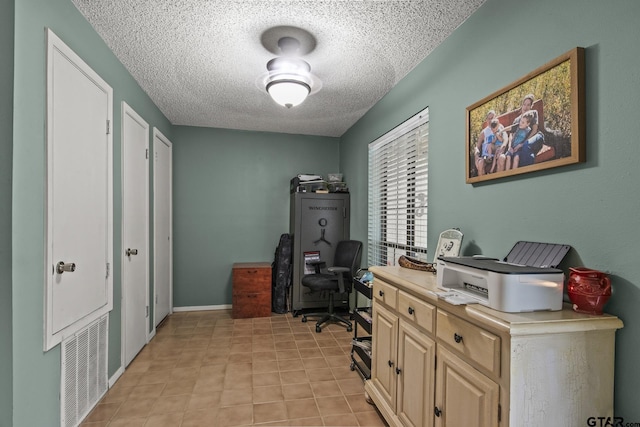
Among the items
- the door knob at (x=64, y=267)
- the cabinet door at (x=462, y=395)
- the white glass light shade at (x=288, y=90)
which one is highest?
the white glass light shade at (x=288, y=90)

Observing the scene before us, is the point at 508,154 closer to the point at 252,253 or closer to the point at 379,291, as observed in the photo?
the point at 379,291

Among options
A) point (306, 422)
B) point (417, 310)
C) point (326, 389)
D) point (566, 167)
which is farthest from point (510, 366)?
point (326, 389)

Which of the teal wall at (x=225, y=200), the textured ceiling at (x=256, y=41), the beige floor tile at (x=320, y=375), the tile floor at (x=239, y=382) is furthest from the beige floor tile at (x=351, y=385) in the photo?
the textured ceiling at (x=256, y=41)

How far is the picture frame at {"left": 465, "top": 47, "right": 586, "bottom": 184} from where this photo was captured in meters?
1.24

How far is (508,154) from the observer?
157 cm

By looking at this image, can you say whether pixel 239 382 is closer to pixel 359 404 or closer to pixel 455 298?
pixel 359 404

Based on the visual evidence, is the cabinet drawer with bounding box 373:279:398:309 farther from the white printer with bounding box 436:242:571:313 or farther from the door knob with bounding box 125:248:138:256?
the door knob with bounding box 125:248:138:256

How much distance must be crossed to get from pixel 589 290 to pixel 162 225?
3.92m

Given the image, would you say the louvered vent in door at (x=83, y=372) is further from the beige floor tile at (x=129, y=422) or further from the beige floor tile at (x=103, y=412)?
the beige floor tile at (x=129, y=422)

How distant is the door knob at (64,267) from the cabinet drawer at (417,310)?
6.17 ft

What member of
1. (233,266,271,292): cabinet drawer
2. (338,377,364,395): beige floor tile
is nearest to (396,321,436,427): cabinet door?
(338,377,364,395): beige floor tile

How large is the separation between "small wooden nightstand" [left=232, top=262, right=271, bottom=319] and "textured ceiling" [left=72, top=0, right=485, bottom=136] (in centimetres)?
210

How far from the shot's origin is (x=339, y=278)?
11.9 ft

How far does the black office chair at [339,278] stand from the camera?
363 cm
